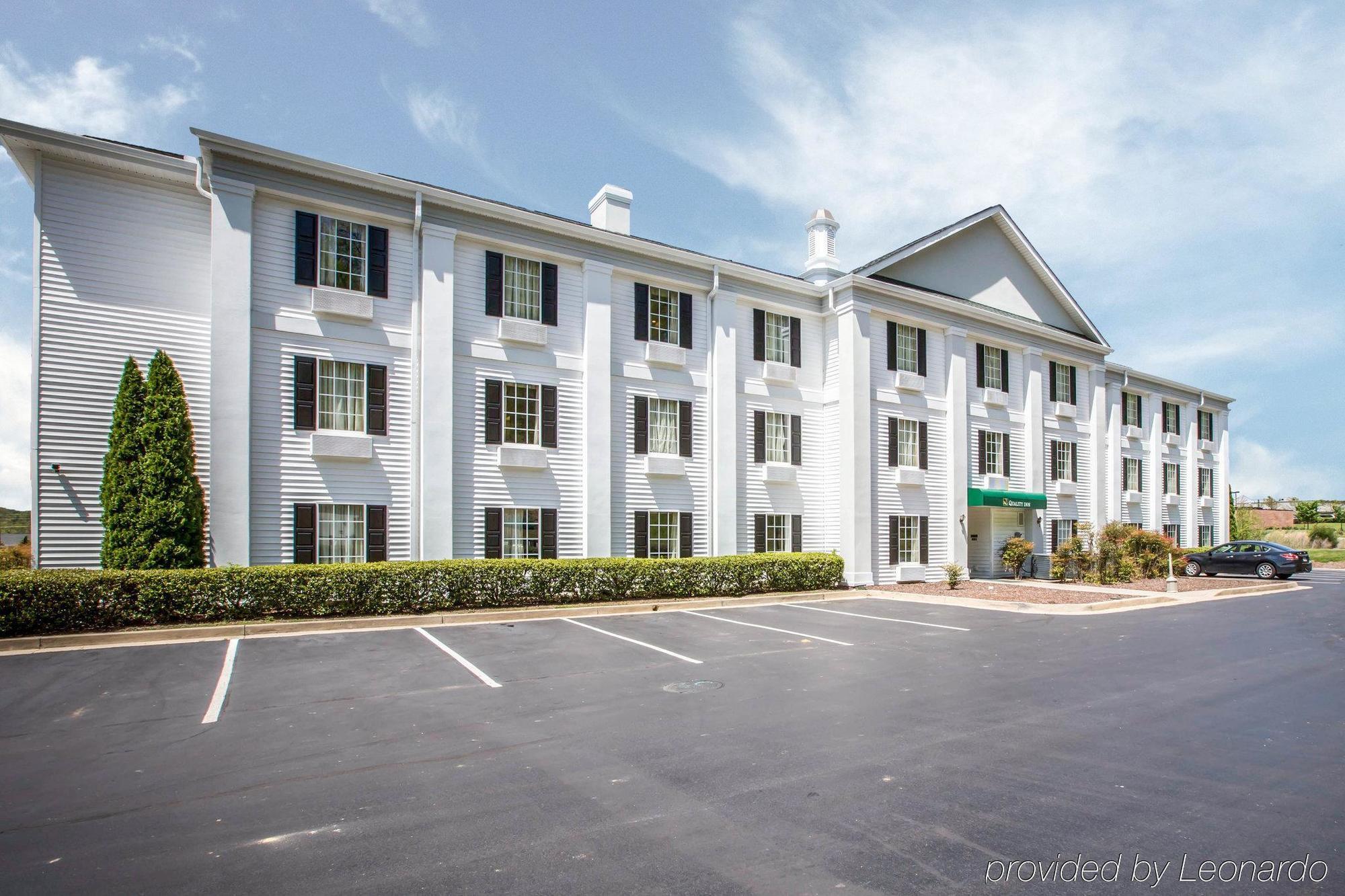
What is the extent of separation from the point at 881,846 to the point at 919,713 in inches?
141

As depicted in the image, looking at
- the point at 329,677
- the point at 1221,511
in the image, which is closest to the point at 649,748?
the point at 329,677

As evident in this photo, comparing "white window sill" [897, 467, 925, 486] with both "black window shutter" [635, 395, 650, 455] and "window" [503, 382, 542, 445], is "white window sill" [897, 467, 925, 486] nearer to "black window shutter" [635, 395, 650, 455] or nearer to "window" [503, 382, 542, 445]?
"black window shutter" [635, 395, 650, 455]

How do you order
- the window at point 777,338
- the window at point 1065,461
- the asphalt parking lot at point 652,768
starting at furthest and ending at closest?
1. the window at point 1065,461
2. the window at point 777,338
3. the asphalt parking lot at point 652,768

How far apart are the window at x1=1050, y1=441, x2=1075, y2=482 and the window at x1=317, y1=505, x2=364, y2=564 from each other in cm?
2533

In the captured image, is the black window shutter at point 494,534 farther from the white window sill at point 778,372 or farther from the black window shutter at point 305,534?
the white window sill at point 778,372

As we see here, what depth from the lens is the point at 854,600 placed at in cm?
2052

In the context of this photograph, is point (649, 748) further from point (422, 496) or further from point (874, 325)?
point (874, 325)

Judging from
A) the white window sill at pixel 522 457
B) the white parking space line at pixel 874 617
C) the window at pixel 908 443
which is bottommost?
the white parking space line at pixel 874 617

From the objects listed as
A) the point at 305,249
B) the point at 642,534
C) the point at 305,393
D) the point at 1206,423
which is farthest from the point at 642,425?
the point at 1206,423

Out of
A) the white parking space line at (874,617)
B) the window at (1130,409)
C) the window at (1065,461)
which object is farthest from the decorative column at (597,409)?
the window at (1130,409)

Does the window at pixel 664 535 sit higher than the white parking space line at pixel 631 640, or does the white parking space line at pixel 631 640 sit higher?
the window at pixel 664 535

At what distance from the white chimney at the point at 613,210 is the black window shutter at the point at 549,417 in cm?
537

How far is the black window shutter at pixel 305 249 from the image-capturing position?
54.2ft

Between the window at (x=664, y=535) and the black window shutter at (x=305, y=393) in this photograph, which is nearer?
the black window shutter at (x=305, y=393)
